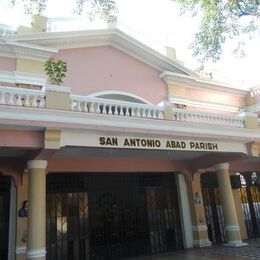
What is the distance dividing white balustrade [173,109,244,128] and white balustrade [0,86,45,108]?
13.8ft

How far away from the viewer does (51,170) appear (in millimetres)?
10719

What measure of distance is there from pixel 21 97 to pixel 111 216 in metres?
5.59

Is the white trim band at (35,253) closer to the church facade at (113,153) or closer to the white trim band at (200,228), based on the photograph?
the church facade at (113,153)

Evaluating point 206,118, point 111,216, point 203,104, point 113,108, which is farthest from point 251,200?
point 113,108

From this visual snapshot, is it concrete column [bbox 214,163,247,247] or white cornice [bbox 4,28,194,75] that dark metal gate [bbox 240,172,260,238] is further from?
white cornice [bbox 4,28,194,75]

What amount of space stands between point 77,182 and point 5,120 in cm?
438

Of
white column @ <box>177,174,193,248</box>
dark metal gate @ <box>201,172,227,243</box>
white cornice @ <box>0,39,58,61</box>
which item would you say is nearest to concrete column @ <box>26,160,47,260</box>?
white cornice @ <box>0,39,58,61</box>

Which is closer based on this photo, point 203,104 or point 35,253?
point 35,253

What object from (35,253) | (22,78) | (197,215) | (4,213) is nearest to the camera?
(35,253)

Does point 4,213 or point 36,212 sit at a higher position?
point 4,213

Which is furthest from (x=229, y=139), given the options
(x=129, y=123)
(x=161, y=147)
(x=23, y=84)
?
(x=23, y=84)

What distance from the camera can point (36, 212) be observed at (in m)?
8.39

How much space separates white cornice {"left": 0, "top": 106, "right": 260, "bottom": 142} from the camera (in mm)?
8086

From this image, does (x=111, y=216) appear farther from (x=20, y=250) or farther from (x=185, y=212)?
(x=20, y=250)
